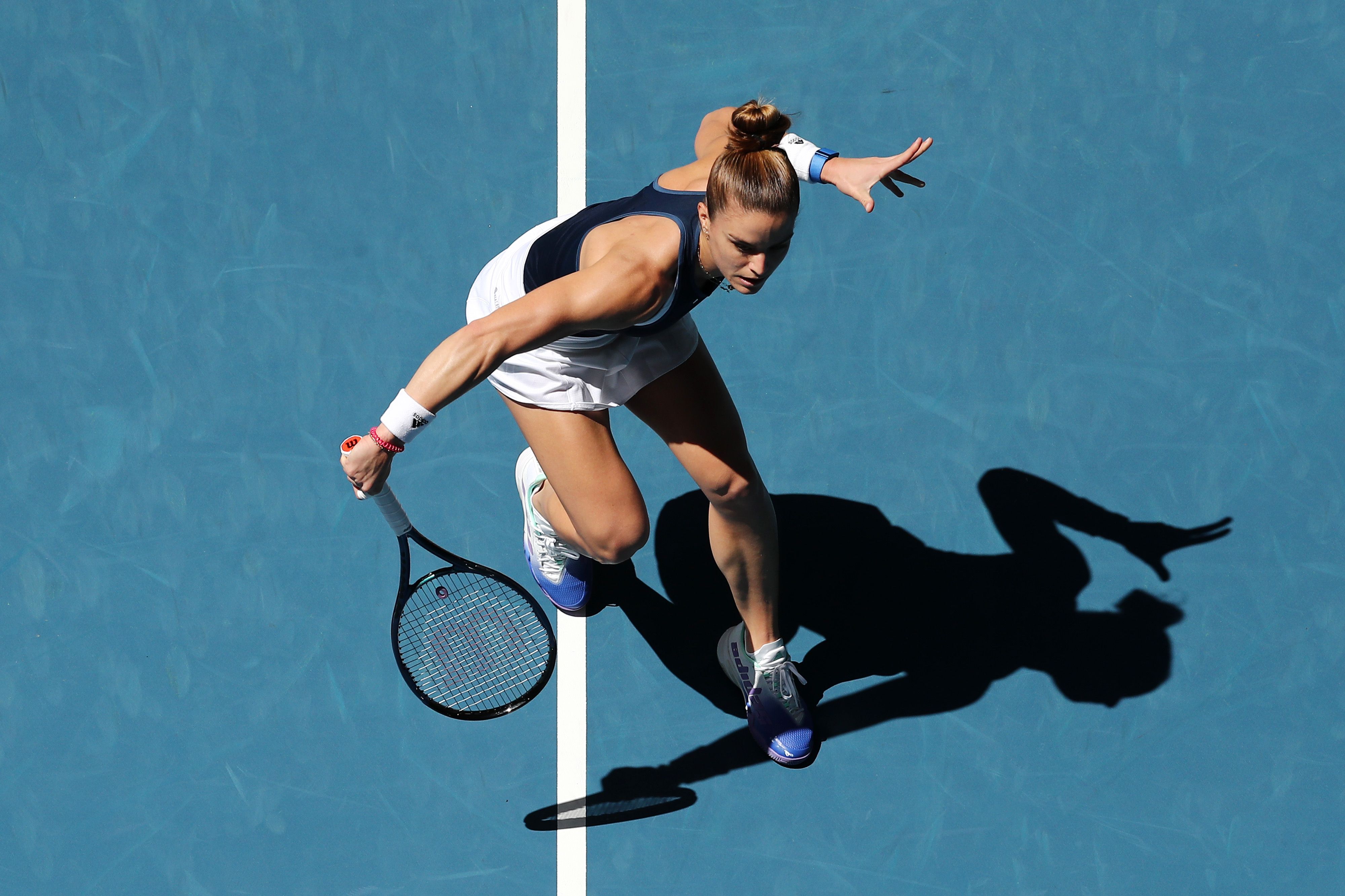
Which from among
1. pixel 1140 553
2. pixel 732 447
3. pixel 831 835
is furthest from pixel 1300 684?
pixel 732 447

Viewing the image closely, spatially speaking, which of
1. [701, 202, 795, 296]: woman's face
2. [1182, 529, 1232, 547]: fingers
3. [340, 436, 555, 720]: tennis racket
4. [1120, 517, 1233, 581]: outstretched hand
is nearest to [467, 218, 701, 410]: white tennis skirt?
[701, 202, 795, 296]: woman's face

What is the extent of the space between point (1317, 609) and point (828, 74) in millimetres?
2513

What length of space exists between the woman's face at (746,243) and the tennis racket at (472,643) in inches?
49.7

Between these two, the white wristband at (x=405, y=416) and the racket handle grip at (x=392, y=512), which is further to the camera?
the racket handle grip at (x=392, y=512)

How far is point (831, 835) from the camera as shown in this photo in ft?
11.7

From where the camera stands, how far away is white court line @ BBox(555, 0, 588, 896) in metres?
3.53

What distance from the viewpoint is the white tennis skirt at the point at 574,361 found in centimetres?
288

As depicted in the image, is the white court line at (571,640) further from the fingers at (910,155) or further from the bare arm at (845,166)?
the fingers at (910,155)

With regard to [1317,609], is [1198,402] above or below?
above

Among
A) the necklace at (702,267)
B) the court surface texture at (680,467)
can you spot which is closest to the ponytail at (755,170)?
the necklace at (702,267)

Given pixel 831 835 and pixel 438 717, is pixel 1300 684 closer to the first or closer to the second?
pixel 831 835

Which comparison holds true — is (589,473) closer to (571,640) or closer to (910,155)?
(571,640)

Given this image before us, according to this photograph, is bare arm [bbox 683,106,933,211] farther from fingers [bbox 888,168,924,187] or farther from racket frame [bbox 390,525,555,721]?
racket frame [bbox 390,525,555,721]

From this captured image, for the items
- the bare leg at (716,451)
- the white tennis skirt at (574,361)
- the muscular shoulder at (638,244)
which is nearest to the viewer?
the muscular shoulder at (638,244)
